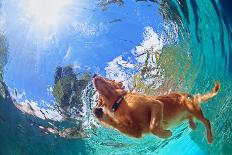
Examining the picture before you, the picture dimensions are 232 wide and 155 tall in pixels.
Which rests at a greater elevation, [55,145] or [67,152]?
[55,145]

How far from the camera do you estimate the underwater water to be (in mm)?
4379

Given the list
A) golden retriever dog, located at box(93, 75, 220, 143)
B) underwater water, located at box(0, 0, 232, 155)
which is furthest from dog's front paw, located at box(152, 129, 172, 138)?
underwater water, located at box(0, 0, 232, 155)

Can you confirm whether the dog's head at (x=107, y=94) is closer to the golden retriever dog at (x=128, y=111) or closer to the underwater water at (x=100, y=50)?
the golden retriever dog at (x=128, y=111)

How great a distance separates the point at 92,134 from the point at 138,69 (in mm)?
2375

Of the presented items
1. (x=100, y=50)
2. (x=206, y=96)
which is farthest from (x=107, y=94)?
(x=206, y=96)

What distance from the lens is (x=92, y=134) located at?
6758mm

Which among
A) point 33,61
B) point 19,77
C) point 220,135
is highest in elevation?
point 33,61

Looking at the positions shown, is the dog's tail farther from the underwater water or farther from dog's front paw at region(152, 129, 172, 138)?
dog's front paw at region(152, 129, 172, 138)

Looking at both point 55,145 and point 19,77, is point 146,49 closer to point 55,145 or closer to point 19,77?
point 19,77

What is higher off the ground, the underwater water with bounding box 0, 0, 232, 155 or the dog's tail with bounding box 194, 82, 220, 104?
the underwater water with bounding box 0, 0, 232, 155

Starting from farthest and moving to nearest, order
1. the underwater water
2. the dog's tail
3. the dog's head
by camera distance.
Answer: the dog's tail < the underwater water < the dog's head

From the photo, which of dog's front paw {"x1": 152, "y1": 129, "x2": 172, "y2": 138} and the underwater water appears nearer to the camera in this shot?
dog's front paw {"x1": 152, "y1": 129, "x2": 172, "y2": 138}

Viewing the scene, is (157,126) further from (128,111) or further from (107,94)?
(107,94)

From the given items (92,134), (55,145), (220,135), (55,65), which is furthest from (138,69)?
(220,135)
